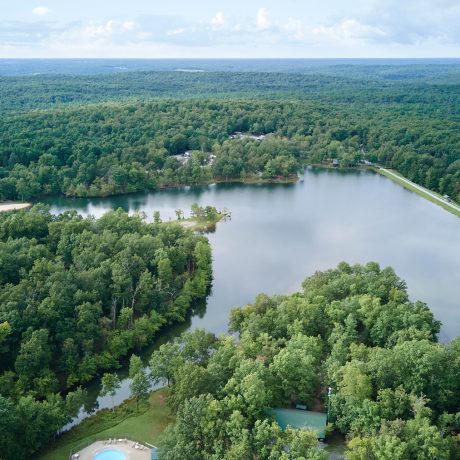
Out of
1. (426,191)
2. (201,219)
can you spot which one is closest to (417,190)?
(426,191)

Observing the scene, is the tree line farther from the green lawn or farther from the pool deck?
the pool deck

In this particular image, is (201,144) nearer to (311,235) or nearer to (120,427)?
(311,235)

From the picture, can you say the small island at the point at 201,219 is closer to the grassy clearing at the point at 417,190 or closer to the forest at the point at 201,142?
the forest at the point at 201,142

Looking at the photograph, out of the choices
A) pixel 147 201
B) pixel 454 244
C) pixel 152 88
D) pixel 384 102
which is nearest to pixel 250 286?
pixel 454 244

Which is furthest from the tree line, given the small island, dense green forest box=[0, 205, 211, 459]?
dense green forest box=[0, 205, 211, 459]

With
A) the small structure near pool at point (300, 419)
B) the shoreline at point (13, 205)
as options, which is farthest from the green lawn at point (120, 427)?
the shoreline at point (13, 205)

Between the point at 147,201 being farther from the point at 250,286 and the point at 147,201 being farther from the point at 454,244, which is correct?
the point at 454,244

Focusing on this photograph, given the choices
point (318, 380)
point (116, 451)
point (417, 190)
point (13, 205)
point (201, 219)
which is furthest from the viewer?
point (417, 190)
